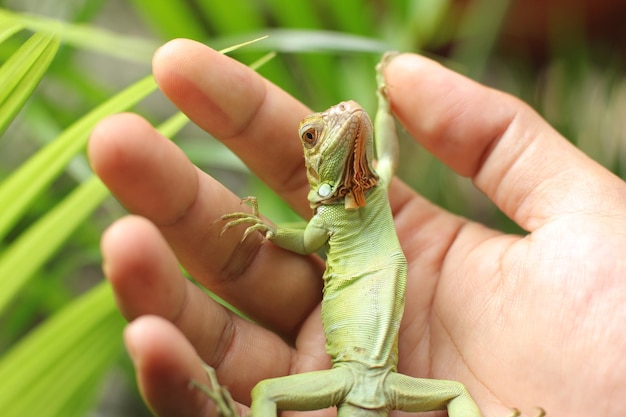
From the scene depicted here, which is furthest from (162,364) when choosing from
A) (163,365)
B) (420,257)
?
(420,257)

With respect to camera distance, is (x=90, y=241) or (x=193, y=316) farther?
(x=90, y=241)

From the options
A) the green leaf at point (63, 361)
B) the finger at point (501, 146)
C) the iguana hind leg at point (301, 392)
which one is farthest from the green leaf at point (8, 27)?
the finger at point (501, 146)

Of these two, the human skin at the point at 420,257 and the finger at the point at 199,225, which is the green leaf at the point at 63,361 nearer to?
the human skin at the point at 420,257

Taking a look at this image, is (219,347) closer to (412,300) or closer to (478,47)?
(412,300)

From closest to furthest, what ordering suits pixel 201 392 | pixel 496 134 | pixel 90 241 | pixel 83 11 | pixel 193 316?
pixel 201 392, pixel 193 316, pixel 496 134, pixel 83 11, pixel 90 241

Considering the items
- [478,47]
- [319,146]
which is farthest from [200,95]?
[478,47]

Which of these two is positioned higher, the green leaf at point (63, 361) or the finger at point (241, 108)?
the finger at point (241, 108)
